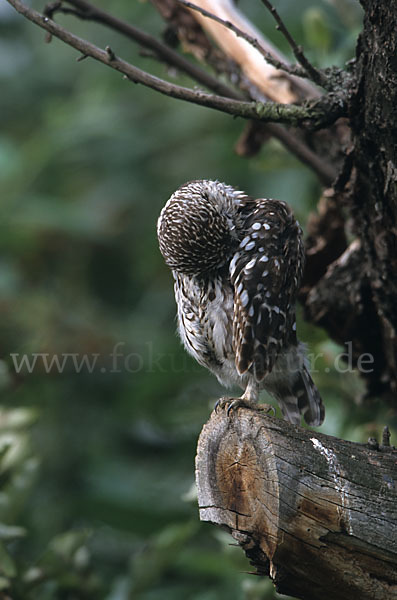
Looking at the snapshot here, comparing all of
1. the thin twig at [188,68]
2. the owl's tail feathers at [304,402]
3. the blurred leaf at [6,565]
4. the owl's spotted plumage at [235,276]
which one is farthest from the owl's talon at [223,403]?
the thin twig at [188,68]

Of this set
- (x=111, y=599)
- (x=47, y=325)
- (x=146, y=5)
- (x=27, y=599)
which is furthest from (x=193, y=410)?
(x=146, y=5)

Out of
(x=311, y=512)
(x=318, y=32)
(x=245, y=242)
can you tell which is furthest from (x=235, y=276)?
(x=318, y=32)

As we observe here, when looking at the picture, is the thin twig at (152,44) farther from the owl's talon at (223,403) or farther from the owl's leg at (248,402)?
the owl's talon at (223,403)

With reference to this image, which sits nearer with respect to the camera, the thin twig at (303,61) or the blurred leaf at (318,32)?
the thin twig at (303,61)

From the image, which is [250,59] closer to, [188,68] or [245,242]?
[188,68]

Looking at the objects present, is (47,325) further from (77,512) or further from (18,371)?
(77,512)

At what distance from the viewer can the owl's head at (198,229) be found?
3.72m

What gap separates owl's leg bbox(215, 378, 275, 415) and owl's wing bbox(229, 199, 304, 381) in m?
0.05

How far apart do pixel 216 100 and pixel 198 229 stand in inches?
24.5

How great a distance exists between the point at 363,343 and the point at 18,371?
2.95 m

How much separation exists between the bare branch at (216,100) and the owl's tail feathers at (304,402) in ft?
4.90

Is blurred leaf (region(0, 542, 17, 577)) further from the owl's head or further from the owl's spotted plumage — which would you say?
the owl's head

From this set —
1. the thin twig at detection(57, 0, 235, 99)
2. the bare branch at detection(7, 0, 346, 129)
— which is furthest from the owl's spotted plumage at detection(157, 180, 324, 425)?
the thin twig at detection(57, 0, 235, 99)

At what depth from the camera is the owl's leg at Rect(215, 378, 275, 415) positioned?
3301 millimetres
